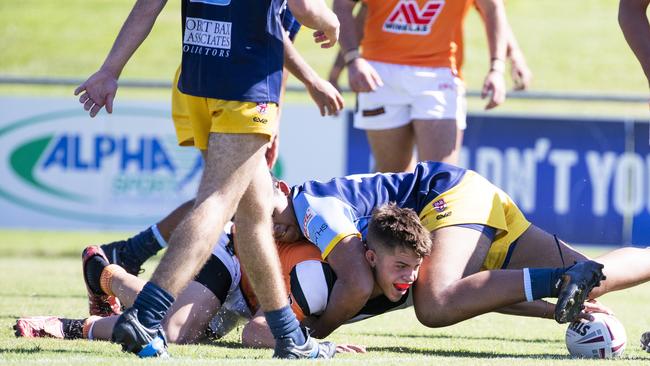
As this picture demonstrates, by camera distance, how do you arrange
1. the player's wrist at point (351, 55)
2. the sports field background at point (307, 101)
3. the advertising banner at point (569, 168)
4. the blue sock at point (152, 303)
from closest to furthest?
1. the blue sock at point (152, 303)
2. the sports field background at point (307, 101)
3. the player's wrist at point (351, 55)
4. the advertising banner at point (569, 168)

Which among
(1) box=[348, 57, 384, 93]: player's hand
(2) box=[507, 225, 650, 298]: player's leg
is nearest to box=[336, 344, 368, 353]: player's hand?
(2) box=[507, 225, 650, 298]: player's leg

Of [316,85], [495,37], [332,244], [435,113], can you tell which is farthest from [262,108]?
[495,37]

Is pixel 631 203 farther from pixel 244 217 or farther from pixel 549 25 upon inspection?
pixel 549 25

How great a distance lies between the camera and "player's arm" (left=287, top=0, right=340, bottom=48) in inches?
189

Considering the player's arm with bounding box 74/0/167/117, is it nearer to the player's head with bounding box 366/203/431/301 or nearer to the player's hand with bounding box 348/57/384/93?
the player's head with bounding box 366/203/431/301

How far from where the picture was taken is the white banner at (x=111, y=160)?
1138 centimetres

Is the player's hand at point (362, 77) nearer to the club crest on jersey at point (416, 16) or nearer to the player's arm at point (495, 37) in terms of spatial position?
the club crest on jersey at point (416, 16)

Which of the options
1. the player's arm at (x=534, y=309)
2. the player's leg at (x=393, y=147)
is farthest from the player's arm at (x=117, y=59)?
the player's leg at (x=393, y=147)

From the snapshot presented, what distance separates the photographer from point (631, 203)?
11289 millimetres

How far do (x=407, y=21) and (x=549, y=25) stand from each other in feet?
50.8

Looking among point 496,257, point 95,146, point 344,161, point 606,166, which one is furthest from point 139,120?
point 496,257

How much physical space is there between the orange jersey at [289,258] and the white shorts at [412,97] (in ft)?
7.03

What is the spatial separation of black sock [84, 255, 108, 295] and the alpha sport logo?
5.16 m

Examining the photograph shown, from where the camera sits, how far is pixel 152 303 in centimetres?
465
